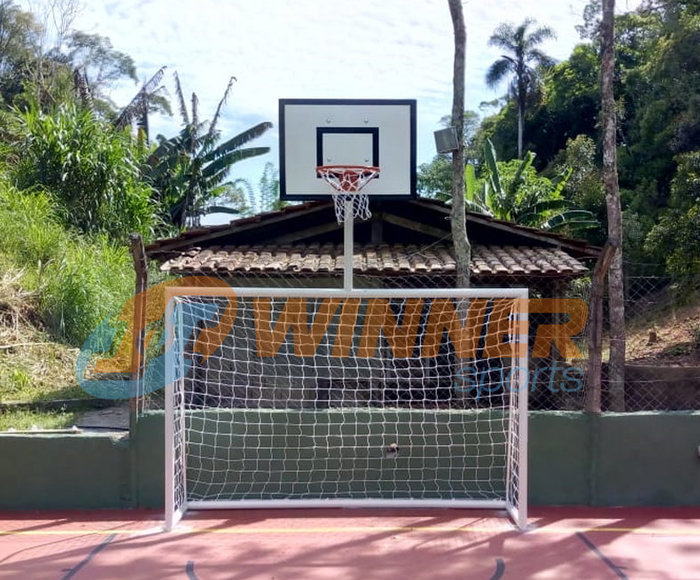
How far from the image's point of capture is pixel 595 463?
5848mm

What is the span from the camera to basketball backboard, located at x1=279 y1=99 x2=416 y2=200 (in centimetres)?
673

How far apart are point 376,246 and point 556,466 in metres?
4.96

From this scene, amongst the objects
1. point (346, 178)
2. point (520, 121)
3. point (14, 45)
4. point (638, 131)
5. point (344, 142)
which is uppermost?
point (14, 45)

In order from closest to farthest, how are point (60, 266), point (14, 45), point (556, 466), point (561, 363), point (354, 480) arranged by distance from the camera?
point (556, 466)
point (354, 480)
point (561, 363)
point (60, 266)
point (14, 45)

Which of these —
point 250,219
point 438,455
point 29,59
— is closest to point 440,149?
point 250,219

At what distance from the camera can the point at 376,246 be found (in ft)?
33.2

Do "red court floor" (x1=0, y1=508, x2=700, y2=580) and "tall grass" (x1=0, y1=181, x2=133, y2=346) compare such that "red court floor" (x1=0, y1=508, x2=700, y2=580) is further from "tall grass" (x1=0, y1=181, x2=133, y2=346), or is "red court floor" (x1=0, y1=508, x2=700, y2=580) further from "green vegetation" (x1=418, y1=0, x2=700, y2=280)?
"green vegetation" (x1=418, y1=0, x2=700, y2=280)

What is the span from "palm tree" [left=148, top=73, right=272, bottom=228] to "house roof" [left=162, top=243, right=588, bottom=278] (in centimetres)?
1249

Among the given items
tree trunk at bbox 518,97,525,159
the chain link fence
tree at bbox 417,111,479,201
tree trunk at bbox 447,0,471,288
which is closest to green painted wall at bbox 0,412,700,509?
the chain link fence

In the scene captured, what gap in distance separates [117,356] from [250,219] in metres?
4.01

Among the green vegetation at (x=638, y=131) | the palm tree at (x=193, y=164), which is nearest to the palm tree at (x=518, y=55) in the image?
the green vegetation at (x=638, y=131)

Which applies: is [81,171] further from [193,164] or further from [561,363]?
[561,363]

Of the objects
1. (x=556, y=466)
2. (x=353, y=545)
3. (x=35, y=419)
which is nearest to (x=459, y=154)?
(x=556, y=466)

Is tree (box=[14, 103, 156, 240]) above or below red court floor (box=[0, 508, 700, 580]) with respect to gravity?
above
